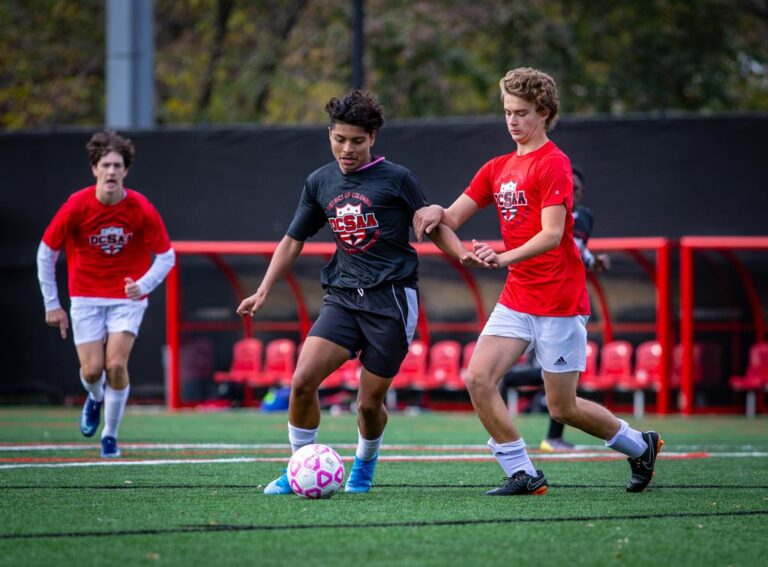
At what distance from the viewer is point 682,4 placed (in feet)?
82.4

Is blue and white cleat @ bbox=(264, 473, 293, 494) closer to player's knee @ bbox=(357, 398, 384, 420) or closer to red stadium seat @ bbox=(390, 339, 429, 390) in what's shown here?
player's knee @ bbox=(357, 398, 384, 420)

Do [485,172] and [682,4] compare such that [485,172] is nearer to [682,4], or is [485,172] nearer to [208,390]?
[208,390]

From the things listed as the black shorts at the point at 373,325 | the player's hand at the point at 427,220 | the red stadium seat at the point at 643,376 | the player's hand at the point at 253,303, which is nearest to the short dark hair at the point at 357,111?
the player's hand at the point at 427,220

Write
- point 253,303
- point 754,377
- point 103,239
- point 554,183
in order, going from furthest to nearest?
point 754,377
point 103,239
point 253,303
point 554,183

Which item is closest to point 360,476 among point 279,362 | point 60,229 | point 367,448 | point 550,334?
point 367,448

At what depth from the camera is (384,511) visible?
20.2ft

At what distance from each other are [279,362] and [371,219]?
36.2 ft

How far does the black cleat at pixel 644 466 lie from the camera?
7.06 m

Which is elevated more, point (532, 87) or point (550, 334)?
point (532, 87)

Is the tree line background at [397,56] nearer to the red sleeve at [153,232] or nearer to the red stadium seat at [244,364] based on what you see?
the red stadium seat at [244,364]

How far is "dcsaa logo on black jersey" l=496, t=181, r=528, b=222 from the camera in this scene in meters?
6.73

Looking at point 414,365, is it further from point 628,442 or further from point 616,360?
point 628,442

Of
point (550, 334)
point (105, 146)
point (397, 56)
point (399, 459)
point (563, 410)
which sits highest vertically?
point (397, 56)

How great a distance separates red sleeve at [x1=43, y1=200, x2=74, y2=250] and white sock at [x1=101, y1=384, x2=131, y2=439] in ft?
3.66
